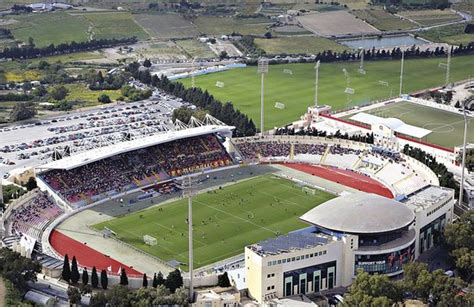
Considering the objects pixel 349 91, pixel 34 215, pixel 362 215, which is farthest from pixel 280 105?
pixel 362 215

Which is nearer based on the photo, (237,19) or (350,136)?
(350,136)

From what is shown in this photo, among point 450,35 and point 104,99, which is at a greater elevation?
point 450,35

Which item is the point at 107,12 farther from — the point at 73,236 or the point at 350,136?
the point at 73,236

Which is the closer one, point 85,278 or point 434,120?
point 85,278

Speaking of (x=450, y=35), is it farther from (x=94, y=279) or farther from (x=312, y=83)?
(x=94, y=279)

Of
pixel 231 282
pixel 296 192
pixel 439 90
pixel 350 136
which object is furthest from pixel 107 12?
pixel 231 282

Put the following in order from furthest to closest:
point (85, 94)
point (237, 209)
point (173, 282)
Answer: point (85, 94), point (237, 209), point (173, 282)

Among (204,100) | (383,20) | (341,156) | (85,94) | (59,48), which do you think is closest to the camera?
A: (341,156)
